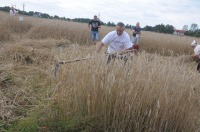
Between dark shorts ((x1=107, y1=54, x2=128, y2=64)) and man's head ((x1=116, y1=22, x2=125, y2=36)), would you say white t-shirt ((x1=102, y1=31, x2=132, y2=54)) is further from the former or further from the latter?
dark shorts ((x1=107, y1=54, x2=128, y2=64))

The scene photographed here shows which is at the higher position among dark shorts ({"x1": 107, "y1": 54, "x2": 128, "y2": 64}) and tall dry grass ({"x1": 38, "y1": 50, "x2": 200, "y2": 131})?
dark shorts ({"x1": 107, "y1": 54, "x2": 128, "y2": 64})

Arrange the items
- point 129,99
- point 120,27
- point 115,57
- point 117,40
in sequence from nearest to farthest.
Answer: point 129,99, point 115,57, point 120,27, point 117,40

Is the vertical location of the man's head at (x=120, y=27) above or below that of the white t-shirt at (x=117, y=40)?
above

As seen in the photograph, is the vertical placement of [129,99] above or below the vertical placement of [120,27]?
below

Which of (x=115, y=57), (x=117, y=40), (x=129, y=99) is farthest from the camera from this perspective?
(x=117, y=40)

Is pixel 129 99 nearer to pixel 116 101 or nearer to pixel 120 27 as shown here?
pixel 116 101

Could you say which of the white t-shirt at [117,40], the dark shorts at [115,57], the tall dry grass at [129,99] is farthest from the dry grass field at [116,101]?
the white t-shirt at [117,40]

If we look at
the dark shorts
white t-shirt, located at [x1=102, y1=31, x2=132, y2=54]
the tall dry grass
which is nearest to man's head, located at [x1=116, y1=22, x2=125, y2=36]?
white t-shirt, located at [x1=102, y1=31, x2=132, y2=54]

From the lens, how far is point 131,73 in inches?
142

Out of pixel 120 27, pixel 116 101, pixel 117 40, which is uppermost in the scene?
pixel 120 27

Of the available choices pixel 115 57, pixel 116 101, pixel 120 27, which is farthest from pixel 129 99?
pixel 120 27

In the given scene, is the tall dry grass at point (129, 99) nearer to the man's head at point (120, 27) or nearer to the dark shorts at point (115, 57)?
the dark shorts at point (115, 57)

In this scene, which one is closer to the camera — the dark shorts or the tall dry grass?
the tall dry grass

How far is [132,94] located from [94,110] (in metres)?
0.49
